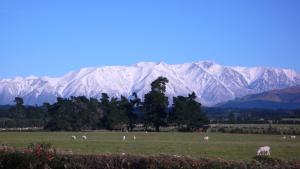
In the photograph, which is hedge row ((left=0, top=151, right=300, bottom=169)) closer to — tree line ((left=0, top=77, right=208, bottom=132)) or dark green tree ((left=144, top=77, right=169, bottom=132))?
tree line ((left=0, top=77, right=208, bottom=132))

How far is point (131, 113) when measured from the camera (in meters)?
138

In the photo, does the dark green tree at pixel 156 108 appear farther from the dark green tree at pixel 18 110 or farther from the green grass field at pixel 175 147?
the green grass field at pixel 175 147

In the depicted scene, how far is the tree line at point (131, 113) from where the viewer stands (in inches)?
5074

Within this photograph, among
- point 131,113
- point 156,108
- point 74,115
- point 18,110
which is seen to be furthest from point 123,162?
point 18,110

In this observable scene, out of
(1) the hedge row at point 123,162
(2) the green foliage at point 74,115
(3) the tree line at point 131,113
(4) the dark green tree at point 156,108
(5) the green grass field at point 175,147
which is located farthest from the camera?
(2) the green foliage at point 74,115

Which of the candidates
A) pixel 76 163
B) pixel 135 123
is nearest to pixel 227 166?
pixel 76 163

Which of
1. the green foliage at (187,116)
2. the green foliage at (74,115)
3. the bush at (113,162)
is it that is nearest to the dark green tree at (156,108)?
the green foliage at (187,116)

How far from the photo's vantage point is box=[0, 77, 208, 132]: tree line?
128875mm

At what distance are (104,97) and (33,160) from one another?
12666 cm

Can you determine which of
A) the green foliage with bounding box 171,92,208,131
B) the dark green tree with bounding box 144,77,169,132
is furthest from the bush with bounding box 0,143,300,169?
the dark green tree with bounding box 144,77,169,132

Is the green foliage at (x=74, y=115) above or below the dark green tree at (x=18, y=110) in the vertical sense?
below

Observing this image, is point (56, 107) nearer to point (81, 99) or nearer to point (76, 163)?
point (81, 99)

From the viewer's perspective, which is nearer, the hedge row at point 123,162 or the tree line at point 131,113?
the hedge row at point 123,162

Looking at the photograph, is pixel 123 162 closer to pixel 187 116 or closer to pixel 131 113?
pixel 187 116
